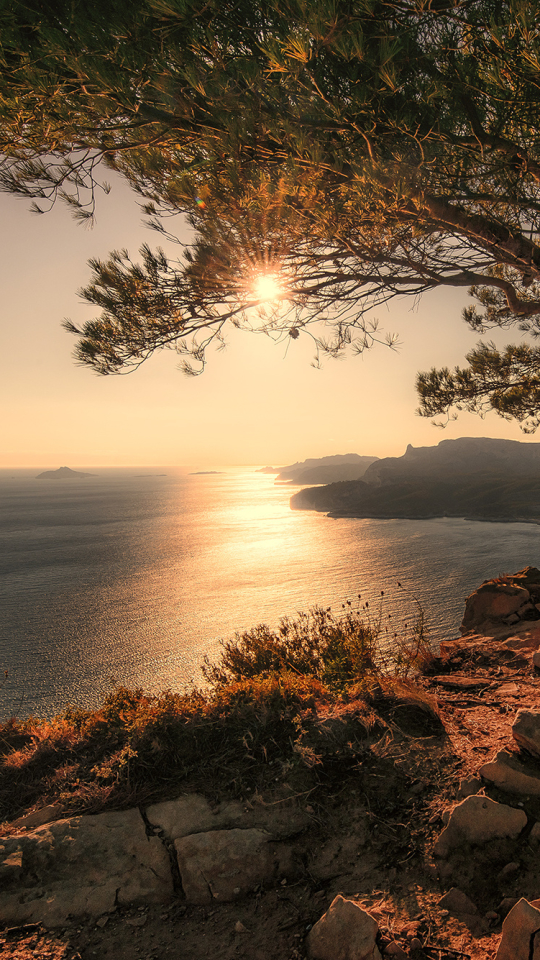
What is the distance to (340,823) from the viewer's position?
103 inches

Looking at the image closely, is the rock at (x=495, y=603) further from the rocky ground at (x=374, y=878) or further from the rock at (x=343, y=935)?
A: the rock at (x=343, y=935)

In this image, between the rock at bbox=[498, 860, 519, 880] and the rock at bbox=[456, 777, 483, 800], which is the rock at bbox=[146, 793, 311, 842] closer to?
the rock at bbox=[456, 777, 483, 800]

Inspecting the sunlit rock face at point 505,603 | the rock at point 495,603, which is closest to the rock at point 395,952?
the sunlit rock face at point 505,603

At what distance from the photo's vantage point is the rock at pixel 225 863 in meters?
2.29

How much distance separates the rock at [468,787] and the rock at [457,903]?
0.62 m

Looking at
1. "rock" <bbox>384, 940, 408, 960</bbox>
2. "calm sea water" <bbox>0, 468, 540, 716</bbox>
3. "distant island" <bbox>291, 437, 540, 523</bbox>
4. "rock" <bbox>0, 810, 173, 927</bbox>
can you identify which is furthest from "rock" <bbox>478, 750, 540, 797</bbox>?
"distant island" <bbox>291, 437, 540, 523</bbox>

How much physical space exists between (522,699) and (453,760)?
5.00ft

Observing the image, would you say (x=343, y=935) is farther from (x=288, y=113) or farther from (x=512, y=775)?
(x=288, y=113)

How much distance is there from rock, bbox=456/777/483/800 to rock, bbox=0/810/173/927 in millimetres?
1787

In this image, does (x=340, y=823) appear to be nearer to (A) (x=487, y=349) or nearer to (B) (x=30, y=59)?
(B) (x=30, y=59)

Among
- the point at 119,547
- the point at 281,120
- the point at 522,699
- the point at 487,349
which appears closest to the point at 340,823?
the point at 522,699

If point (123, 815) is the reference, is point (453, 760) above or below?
above

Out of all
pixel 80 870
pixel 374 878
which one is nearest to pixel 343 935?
pixel 374 878

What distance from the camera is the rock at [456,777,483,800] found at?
2588 mm
